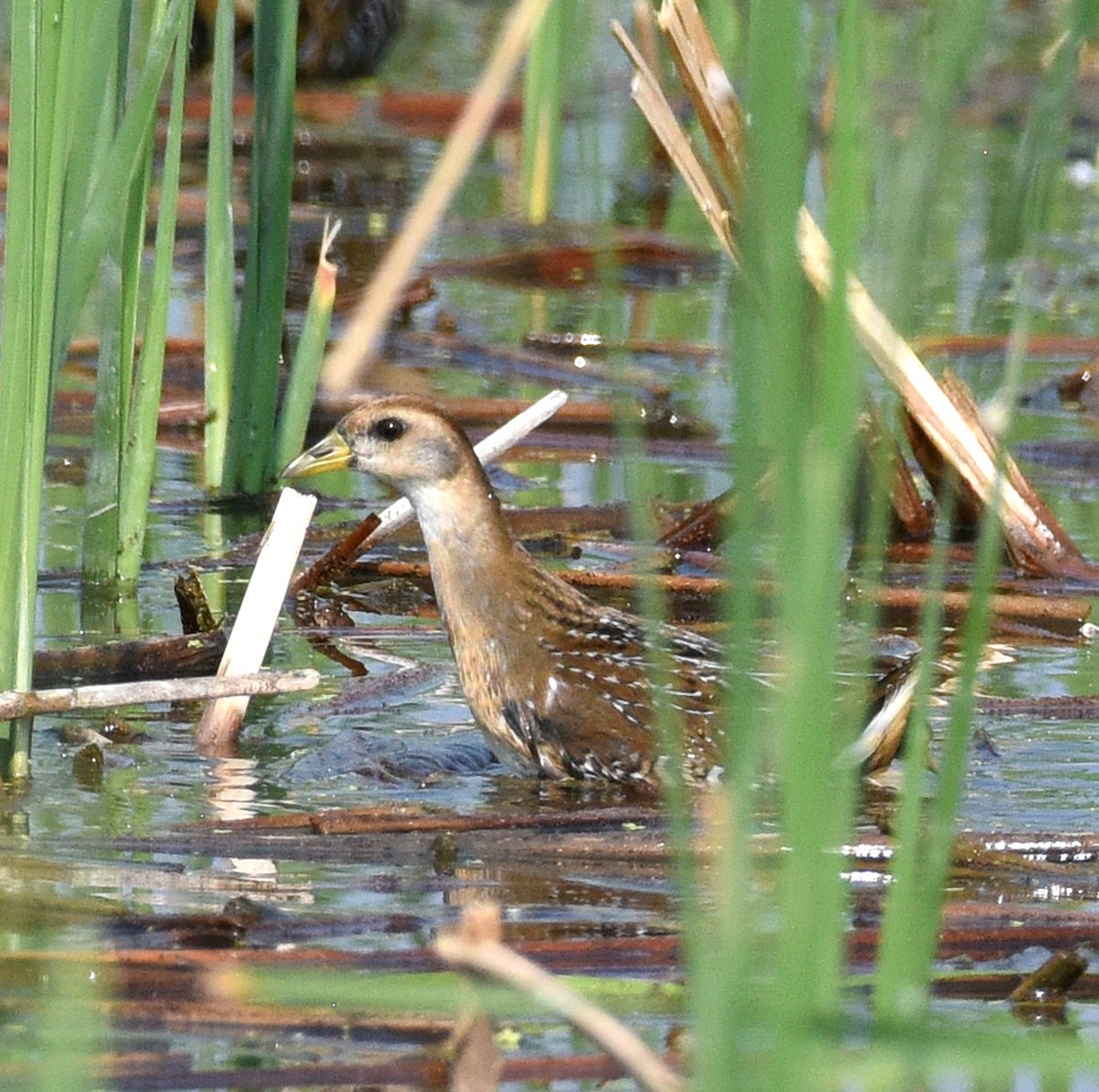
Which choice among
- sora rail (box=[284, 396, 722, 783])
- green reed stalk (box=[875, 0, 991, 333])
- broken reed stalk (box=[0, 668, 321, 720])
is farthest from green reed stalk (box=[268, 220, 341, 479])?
green reed stalk (box=[875, 0, 991, 333])

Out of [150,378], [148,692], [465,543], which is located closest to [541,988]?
[148,692]

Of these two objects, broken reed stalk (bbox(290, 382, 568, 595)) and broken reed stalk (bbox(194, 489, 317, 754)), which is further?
Answer: broken reed stalk (bbox(290, 382, 568, 595))

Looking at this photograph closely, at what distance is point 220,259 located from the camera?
6.32 metres

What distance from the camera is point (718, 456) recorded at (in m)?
7.51

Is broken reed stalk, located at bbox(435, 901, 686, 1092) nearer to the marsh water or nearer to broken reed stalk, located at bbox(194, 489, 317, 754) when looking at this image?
the marsh water

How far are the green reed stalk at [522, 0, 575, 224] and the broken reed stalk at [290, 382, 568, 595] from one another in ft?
12.9

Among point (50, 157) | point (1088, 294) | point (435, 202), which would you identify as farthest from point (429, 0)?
point (435, 202)

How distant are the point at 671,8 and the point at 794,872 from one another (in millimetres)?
3792

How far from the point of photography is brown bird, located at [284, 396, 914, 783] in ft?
17.2

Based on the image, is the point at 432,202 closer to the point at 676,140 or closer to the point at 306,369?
the point at 676,140

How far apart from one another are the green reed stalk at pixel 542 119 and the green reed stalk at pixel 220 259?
355 centimetres

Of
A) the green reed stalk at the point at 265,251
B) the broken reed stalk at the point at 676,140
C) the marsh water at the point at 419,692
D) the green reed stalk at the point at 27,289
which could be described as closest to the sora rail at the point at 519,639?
the marsh water at the point at 419,692

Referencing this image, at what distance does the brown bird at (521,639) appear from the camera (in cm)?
523

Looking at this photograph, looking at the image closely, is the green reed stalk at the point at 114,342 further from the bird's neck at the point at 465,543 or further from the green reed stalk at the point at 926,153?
the green reed stalk at the point at 926,153
